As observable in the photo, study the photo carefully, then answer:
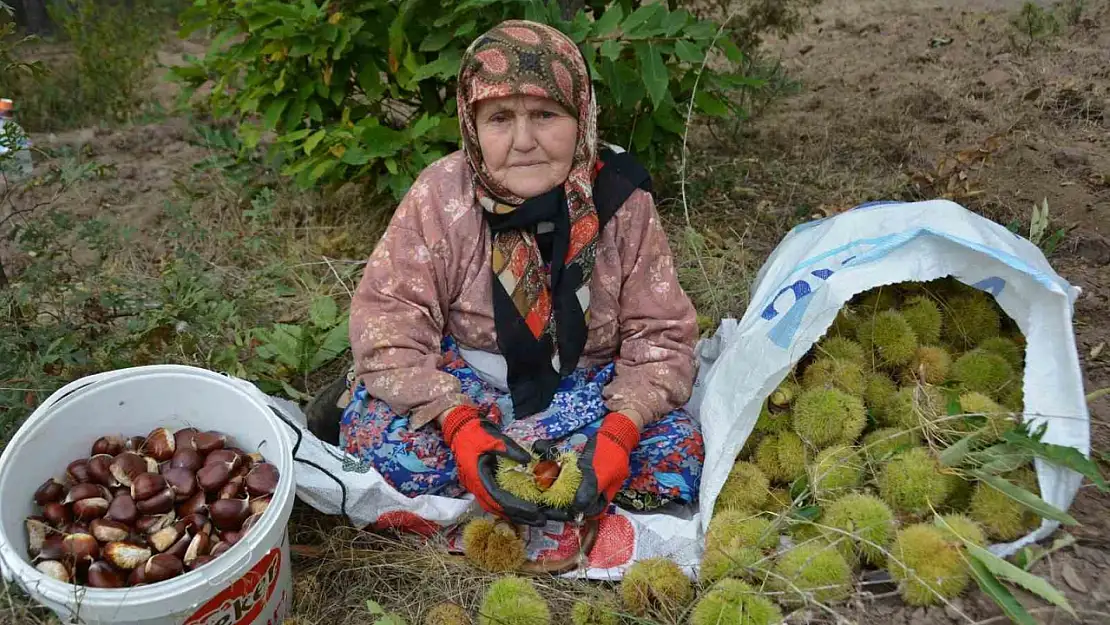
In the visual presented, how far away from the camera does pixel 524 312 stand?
2.37 meters

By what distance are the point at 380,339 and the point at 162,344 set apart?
0.98 metres

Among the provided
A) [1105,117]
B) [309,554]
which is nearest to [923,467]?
[309,554]

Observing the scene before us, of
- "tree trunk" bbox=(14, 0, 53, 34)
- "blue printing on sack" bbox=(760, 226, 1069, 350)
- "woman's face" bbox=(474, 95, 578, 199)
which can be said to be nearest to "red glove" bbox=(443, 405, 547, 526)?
"woman's face" bbox=(474, 95, 578, 199)

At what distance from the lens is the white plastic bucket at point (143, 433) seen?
162 cm

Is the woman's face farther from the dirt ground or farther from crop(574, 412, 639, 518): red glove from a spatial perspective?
the dirt ground

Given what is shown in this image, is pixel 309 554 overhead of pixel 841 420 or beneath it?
beneath

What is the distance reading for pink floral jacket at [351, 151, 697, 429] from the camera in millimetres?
2326

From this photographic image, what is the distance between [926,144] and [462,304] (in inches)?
119

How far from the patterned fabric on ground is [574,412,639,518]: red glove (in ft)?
0.49

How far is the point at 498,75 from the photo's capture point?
6.97ft

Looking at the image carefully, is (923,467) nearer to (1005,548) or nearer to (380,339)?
(1005,548)

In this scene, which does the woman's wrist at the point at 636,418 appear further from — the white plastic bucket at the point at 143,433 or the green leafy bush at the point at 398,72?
the green leafy bush at the point at 398,72

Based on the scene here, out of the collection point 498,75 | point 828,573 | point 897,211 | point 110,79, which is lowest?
point 110,79

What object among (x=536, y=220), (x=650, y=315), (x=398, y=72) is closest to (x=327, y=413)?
(x=536, y=220)
